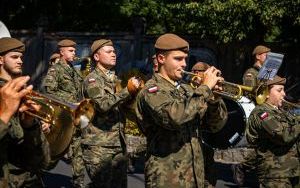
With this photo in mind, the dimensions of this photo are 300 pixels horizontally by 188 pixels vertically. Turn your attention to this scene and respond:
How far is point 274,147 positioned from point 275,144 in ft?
0.13

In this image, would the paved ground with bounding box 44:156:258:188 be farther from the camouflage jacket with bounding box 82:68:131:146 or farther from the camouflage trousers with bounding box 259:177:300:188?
the camouflage trousers with bounding box 259:177:300:188

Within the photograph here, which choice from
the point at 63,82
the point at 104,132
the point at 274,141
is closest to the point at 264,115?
the point at 274,141

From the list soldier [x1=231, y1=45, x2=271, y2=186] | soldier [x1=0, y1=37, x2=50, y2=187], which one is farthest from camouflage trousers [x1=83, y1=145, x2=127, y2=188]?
soldier [x1=231, y1=45, x2=271, y2=186]

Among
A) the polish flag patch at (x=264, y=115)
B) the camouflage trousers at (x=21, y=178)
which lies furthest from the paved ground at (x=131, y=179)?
the camouflage trousers at (x=21, y=178)

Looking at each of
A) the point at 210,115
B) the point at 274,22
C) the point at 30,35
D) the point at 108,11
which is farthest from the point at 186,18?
the point at 210,115

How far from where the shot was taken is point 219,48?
14.3 m

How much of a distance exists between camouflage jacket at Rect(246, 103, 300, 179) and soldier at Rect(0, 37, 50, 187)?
2.49 m

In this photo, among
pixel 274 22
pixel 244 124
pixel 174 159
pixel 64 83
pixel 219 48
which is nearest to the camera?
pixel 174 159

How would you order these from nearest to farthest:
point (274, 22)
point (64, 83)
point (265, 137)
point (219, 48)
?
point (265, 137) < point (64, 83) < point (274, 22) < point (219, 48)

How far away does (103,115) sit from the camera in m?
6.53

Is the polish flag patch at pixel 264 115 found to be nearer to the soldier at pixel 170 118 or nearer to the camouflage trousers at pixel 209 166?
the camouflage trousers at pixel 209 166

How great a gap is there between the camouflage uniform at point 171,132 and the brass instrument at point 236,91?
0.87ft

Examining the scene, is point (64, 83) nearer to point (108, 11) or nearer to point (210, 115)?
point (210, 115)

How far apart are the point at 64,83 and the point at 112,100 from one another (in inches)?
122
